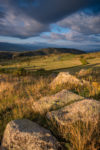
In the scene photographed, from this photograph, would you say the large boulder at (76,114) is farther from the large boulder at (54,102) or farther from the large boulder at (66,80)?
the large boulder at (66,80)

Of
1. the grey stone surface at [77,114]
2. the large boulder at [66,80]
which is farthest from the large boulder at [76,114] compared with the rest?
the large boulder at [66,80]

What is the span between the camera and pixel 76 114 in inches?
137

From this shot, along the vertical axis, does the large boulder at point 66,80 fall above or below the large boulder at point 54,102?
above

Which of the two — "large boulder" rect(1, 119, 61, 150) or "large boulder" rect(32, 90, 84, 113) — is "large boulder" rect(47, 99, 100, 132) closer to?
"large boulder" rect(1, 119, 61, 150)

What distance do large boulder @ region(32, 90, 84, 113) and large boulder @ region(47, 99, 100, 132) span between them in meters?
0.75

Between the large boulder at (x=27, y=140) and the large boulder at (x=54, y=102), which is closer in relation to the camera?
the large boulder at (x=27, y=140)

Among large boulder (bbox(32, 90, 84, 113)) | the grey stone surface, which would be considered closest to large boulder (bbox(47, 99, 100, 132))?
the grey stone surface

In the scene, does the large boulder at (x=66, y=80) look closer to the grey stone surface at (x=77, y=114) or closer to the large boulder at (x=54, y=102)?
the large boulder at (x=54, y=102)

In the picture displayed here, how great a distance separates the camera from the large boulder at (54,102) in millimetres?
4535

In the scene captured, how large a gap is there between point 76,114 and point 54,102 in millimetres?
1496

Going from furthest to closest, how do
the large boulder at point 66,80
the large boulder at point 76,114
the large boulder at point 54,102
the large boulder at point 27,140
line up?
the large boulder at point 66,80
the large boulder at point 54,102
the large boulder at point 76,114
the large boulder at point 27,140

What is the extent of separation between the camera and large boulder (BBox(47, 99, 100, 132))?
10.4 feet

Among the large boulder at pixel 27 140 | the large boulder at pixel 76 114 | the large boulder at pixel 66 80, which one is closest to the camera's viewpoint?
the large boulder at pixel 27 140

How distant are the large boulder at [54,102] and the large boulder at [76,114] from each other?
0.75 meters
